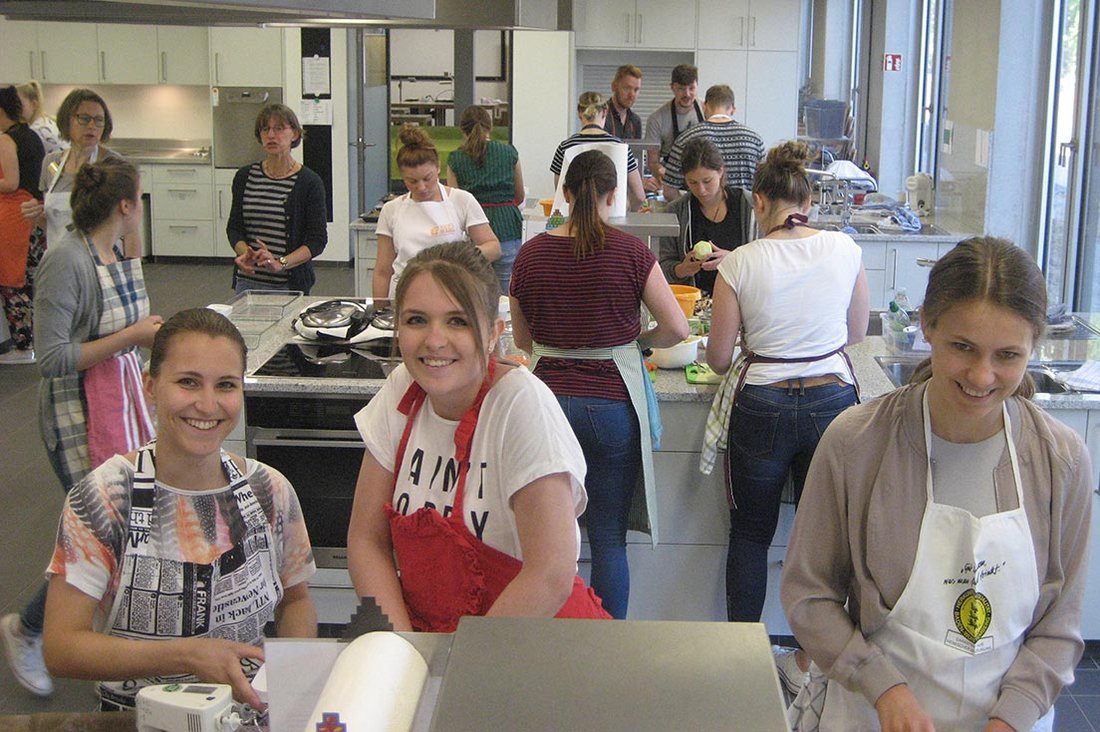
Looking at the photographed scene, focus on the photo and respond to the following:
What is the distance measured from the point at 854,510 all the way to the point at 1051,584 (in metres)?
0.32

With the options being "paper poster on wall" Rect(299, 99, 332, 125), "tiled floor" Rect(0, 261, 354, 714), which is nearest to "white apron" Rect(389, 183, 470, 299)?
"tiled floor" Rect(0, 261, 354, 714)

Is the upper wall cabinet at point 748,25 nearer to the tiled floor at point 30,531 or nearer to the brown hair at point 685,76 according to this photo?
the brown hair at point 685,76

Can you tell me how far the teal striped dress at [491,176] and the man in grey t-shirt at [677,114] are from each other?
1.36 meters

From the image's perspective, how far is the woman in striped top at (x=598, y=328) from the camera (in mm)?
3393

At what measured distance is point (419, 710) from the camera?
0.99 m

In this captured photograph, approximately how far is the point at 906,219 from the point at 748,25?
3325mm

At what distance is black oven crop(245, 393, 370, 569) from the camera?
3.76 metres

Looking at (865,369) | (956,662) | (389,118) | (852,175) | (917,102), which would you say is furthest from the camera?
(389,118)

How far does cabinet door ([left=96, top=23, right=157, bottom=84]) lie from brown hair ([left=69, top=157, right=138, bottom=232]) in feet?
26.9

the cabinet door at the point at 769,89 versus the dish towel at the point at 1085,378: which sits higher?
the cabinet door at the point at 769,89

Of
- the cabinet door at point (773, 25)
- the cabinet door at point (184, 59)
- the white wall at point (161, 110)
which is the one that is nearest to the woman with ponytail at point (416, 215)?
the cabinet door at point (773, 25)

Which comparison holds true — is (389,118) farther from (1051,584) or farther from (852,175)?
(1051,584)

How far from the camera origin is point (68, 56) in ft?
36.1

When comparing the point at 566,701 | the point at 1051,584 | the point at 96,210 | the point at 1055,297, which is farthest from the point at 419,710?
the point at 1055,297
